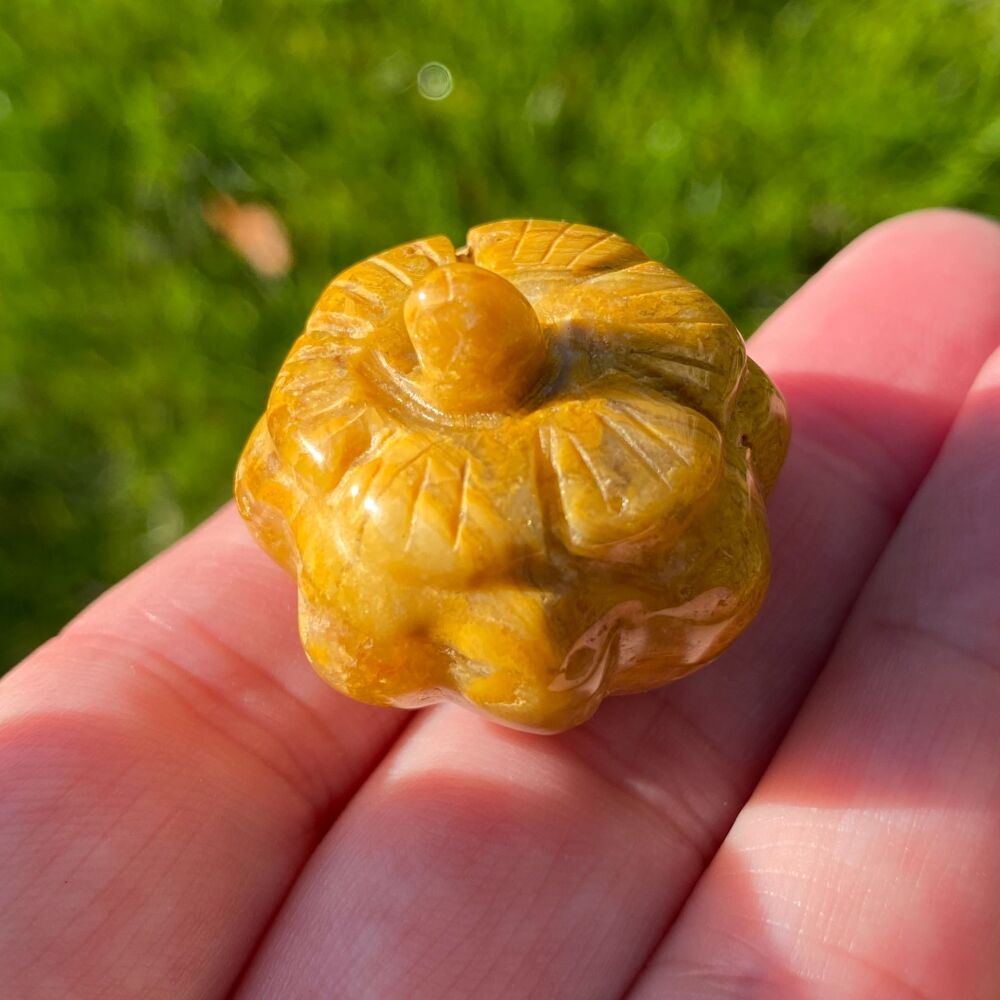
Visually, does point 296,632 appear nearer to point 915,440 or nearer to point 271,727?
point 271,727

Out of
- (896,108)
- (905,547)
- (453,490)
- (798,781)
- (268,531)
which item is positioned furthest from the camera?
(896,108)

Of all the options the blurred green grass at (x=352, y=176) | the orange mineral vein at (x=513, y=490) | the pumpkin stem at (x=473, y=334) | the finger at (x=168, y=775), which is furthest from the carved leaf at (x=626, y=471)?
the blurred green grass at (x=352, y=176)

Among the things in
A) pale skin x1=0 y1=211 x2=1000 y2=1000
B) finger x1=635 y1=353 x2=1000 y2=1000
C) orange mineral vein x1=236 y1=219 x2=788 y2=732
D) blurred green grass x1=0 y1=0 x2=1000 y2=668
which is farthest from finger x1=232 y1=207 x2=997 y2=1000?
blurred green grass x1=0 y1=0 x2=1000 y2=668

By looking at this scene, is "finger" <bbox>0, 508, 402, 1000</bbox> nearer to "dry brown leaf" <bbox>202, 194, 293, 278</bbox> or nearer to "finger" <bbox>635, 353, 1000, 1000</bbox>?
"finger" <bbox>635, 353, 1000, 1000</bbox>

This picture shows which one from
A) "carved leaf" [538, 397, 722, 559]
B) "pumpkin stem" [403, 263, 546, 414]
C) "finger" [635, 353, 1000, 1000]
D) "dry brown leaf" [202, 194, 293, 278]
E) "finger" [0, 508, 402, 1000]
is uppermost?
"pumpkin stem" [403, 263, 546, 414]

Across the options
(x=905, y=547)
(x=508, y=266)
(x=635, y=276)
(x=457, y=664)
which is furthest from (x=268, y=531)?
(x=905, y=547)

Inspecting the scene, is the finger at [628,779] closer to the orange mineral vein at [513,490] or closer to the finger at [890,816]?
the finger at [890,816]
